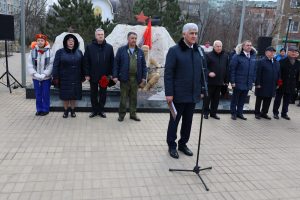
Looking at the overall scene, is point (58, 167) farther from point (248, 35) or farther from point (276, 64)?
point (248, 35)

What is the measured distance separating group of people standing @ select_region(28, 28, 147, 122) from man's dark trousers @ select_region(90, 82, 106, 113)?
0.10ft

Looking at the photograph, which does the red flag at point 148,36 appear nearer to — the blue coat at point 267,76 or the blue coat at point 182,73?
the blue coat at point 267,76

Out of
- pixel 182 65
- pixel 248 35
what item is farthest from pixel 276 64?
pixel 248 35

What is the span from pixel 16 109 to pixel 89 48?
2386 millimetres

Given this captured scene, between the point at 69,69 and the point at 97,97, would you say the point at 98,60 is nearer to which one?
the point at 69,69

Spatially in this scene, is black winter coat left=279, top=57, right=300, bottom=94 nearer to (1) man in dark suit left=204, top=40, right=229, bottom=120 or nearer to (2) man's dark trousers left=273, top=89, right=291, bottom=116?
(2) man's dark trousers left=273, top=89, right=291, bottom=116

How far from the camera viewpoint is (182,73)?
448 centimetres

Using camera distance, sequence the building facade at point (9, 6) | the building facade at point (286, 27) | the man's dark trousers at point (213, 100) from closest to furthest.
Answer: the man's dark trousers at point (213, 100), the building facade at point (286, 27), the building facade at point (9, 6)

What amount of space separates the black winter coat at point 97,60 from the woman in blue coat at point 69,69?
0.56 ft

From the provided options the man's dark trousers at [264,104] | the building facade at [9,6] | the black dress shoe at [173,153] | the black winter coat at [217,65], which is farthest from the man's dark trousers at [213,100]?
the building facade at [9,6]

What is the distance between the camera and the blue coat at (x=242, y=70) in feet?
23.5

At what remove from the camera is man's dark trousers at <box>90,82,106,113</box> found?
6.75 metres

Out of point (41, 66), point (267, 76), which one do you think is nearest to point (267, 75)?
point (267, 76)

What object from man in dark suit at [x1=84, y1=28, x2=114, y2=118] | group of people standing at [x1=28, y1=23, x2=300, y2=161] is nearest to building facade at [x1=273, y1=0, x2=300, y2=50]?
group of people standing at [x1=28, y1=23, x2=300, y2=161]
